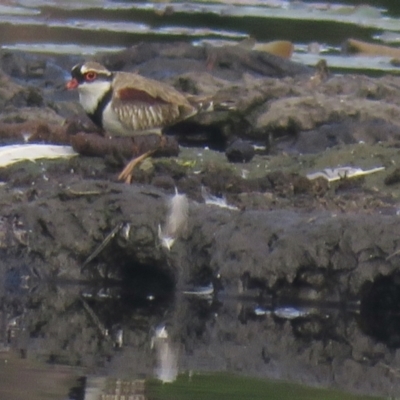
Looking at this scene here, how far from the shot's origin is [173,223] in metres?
8.02

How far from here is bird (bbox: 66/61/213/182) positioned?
984cm

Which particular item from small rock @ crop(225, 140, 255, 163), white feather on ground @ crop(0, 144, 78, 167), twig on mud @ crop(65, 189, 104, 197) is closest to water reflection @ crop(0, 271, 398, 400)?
twig on mud @ crop(65, 189, 104, 197)

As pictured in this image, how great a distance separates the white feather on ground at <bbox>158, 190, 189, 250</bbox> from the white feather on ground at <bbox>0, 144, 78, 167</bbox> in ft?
5.50

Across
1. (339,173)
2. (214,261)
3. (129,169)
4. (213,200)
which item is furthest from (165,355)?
(339,173)

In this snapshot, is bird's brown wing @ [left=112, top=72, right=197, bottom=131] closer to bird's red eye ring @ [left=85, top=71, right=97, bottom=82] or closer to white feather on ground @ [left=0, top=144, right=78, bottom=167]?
bird's red eye ring @ [left=85, top=71, right=97, bottom=82]

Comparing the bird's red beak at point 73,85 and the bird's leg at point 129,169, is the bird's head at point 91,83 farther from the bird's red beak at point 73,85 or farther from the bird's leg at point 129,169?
the bird's leg at point 129,169

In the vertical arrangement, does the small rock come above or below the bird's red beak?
below

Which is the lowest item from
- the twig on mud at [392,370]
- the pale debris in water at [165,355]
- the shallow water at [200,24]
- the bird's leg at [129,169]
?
the pale debris in water at [165,355]

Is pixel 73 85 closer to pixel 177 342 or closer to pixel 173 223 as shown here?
pixel 173 223

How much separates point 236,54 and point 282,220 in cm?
654

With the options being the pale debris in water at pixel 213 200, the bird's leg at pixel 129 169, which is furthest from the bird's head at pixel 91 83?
the pale debris in water at pixel 213 200

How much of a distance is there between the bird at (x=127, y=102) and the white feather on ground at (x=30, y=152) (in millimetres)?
371

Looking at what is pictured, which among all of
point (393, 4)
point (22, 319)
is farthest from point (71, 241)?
point (393, 4)

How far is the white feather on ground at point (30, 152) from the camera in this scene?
938 cm
